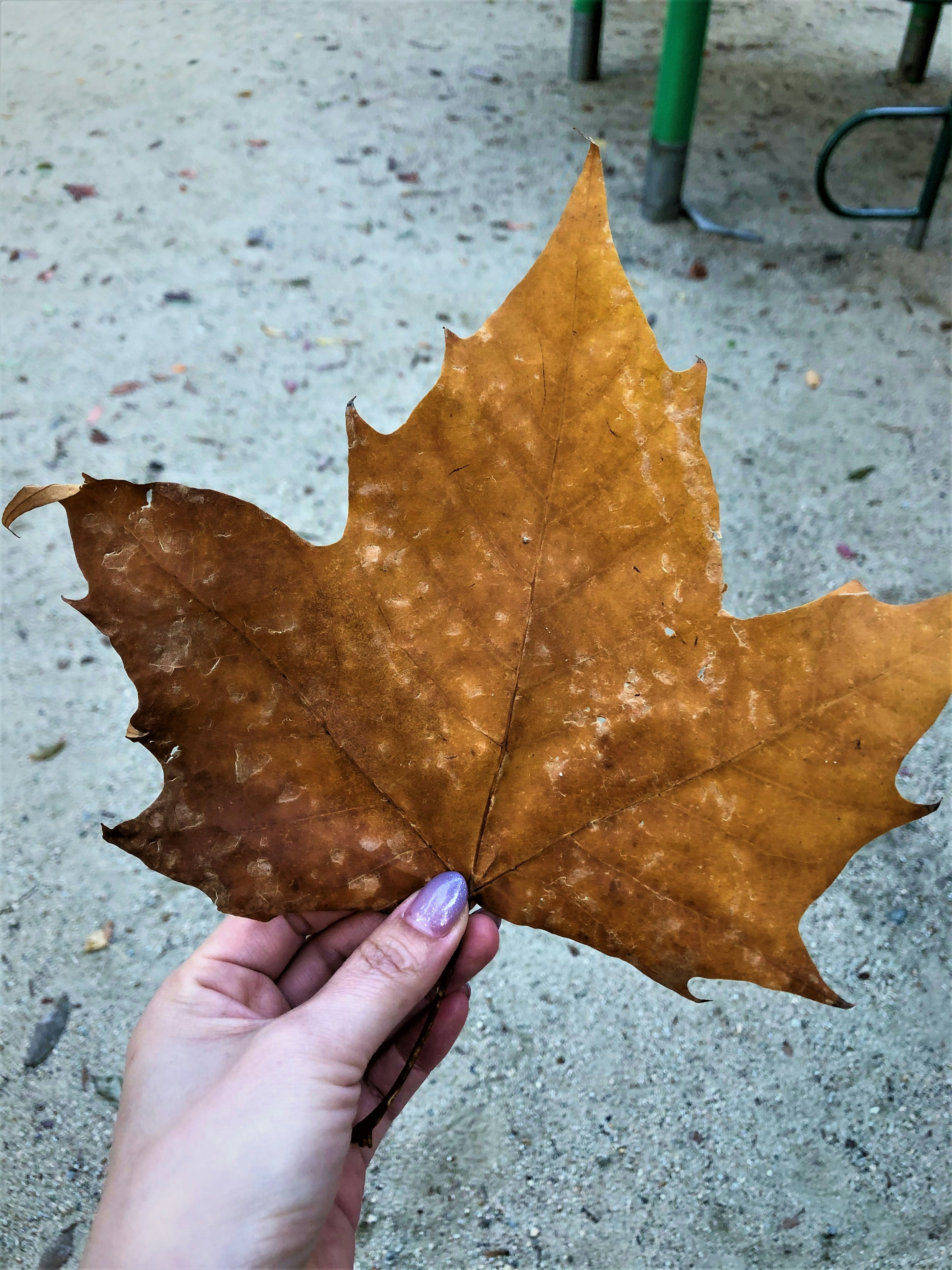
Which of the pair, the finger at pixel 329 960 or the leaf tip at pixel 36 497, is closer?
the leaf tip at pixel 36 497

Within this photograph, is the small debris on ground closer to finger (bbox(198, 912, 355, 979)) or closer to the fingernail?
finger (bbox(198, 912, 355, 979))

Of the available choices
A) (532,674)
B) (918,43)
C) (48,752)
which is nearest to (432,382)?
(48,752)

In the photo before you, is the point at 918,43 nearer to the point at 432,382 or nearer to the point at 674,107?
the point at 674,107

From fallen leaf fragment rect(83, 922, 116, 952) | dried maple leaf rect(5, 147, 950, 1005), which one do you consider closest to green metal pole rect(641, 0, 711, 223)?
dried maple leaf rect(5, 147, 950, 1005)

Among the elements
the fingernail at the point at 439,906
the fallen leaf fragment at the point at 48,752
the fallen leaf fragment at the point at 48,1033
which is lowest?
the fallen leaf fragment at the point at 48,1033

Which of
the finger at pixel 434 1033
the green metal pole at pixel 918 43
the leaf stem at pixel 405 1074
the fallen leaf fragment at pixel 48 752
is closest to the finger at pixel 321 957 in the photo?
the finger at pixel 434 1033

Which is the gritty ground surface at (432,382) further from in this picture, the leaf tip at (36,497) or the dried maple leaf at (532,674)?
the leaf tip at (36,497)
